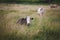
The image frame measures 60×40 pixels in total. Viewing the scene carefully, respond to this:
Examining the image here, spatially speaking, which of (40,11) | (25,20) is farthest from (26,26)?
(40,11)

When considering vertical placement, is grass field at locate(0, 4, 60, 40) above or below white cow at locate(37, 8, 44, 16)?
below

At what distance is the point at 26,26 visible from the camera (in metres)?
1.59

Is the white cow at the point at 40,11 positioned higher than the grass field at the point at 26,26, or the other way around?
the white cow at the point at 40,11

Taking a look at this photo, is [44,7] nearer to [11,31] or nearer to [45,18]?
[45,18]

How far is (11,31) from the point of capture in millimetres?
1593

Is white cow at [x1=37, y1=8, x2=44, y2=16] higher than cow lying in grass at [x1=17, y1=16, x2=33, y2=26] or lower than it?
higher

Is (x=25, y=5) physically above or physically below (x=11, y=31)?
above

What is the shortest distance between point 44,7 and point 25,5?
208 mm

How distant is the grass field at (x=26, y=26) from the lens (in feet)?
5.17

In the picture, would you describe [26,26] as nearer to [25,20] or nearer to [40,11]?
[25,20]

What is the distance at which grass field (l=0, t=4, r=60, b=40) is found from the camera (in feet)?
5.17

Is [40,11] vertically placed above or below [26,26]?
above

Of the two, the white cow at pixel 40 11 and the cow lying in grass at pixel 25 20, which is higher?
the white cow at pixel 40 11

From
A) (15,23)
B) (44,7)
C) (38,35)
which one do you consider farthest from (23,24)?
(44,7)
